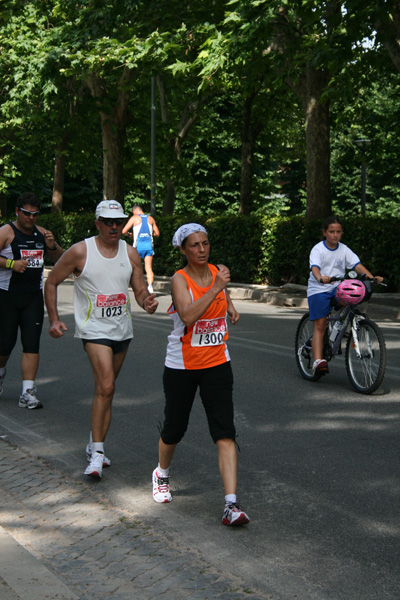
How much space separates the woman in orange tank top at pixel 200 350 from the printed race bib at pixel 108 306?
86 centimetres

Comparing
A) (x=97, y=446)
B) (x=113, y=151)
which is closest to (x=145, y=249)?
(x=113, y=151)

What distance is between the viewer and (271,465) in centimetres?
620

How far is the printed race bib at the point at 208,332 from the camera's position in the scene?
5.16 m

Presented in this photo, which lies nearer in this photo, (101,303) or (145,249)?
(101,303)

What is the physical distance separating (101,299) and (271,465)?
1579 mm

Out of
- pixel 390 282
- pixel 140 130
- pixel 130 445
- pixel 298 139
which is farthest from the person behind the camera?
pixel 298 139

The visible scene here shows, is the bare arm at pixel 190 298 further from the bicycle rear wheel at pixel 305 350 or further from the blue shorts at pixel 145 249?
the blue shorts at pixel 145 249

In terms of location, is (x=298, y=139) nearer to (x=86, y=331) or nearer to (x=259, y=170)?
(x=259, y=170)

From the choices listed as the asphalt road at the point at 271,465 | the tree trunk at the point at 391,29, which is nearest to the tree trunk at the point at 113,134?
the tree trunk at the point at 391,29

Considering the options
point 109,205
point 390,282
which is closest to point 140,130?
point 390,282

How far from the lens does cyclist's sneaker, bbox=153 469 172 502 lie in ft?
17.8

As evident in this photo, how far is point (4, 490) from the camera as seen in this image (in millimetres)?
5543

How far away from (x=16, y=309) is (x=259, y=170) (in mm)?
52663

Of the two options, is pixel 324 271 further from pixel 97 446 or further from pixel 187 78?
pixel 187 78
